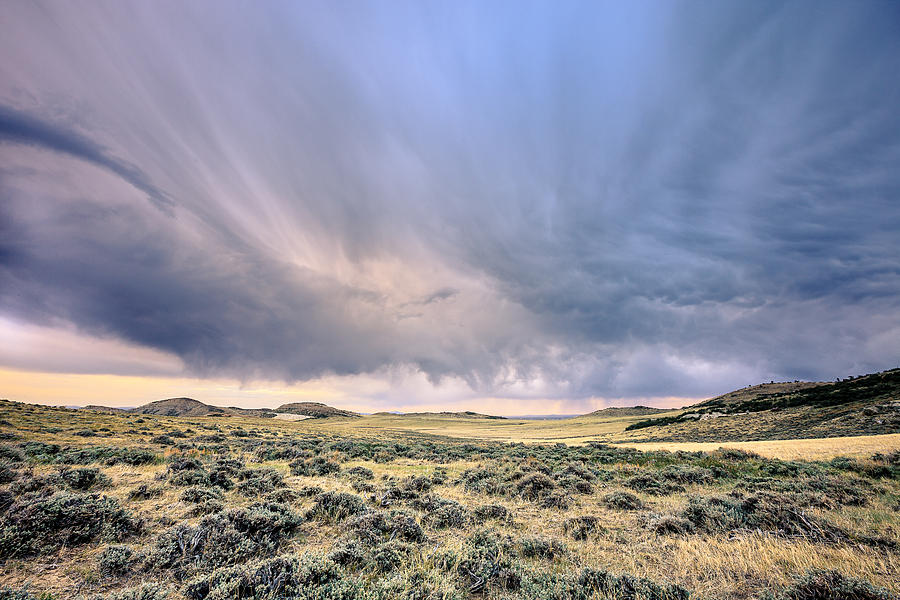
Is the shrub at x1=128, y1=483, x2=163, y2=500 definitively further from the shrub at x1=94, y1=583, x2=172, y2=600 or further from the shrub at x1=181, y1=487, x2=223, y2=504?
the shrub at x1=94, y1=583, x2=172, y2=600

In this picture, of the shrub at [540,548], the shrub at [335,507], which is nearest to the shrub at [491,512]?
the shrub at [540,548]

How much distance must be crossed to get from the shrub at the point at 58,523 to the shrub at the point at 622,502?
13285mm

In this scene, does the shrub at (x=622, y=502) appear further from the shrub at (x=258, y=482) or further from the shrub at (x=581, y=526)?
the shrub at (x=258, y=482)

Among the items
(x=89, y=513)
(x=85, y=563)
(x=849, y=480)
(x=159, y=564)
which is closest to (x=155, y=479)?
(x=89, y=513)

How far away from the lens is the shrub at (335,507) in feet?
30.2

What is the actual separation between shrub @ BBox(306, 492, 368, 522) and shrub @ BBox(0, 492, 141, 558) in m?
3.84

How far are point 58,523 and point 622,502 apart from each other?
15.0 m

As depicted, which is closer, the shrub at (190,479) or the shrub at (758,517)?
the shrub at (758,517)

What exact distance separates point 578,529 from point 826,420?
5195 centimetres

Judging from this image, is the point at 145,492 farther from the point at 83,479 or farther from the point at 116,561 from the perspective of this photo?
the point at 116,561

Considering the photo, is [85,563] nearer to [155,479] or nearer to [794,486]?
[155,479]

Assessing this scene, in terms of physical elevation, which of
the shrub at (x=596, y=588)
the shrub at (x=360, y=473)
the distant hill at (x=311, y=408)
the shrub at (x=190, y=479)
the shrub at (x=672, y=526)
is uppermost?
the shrub at (x=190, y=479)

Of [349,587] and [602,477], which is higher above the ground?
[349,587]

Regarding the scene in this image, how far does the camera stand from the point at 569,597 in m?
5.38
